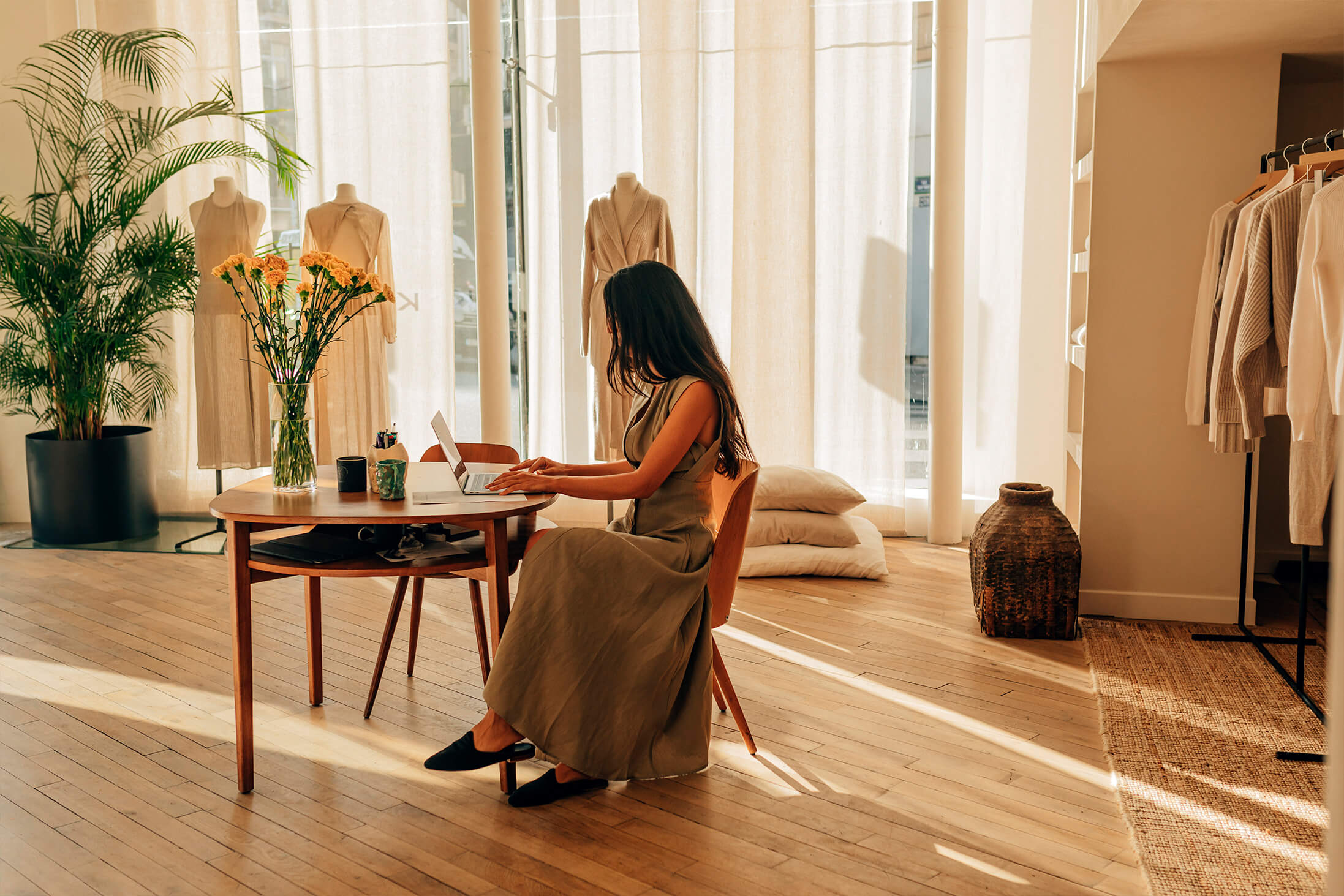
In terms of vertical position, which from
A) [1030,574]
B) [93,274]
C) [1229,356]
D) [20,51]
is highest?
[20,51]

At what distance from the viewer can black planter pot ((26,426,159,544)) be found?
16.7 ft

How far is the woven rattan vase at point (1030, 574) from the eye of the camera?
360cm

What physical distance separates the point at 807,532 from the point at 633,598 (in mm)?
2269

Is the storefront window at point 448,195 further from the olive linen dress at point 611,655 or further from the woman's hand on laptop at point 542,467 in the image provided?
the olive linen dress at point 611,655

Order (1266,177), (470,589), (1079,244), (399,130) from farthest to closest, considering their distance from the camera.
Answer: (399,130) < (1079,244) < (1266,177) < (470,589)

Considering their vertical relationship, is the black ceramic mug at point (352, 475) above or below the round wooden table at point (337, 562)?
above

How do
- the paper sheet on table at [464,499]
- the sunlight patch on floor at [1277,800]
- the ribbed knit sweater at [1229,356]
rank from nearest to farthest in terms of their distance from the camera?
the sunlight patch on floor at [1277,800]
the paper sheet on table at [464,499]
the ribbed knit sweater at [1229,356]

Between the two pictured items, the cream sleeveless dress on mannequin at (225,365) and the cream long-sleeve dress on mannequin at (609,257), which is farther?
the cream sleeveless dress on mannequin at (225,365)

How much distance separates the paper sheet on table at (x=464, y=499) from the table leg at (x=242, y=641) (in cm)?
38

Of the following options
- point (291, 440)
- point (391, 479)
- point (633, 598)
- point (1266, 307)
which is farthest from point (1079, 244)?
point (291, 440)

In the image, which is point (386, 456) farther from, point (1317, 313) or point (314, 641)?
point (1317, 313)

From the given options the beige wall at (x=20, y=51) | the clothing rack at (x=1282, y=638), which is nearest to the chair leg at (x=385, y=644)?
the clothing rack at (x=1282, y=638)

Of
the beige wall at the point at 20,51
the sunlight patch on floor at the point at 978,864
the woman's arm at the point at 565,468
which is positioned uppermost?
the beige wall at the point at 20,51

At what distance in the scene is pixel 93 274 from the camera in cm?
508
